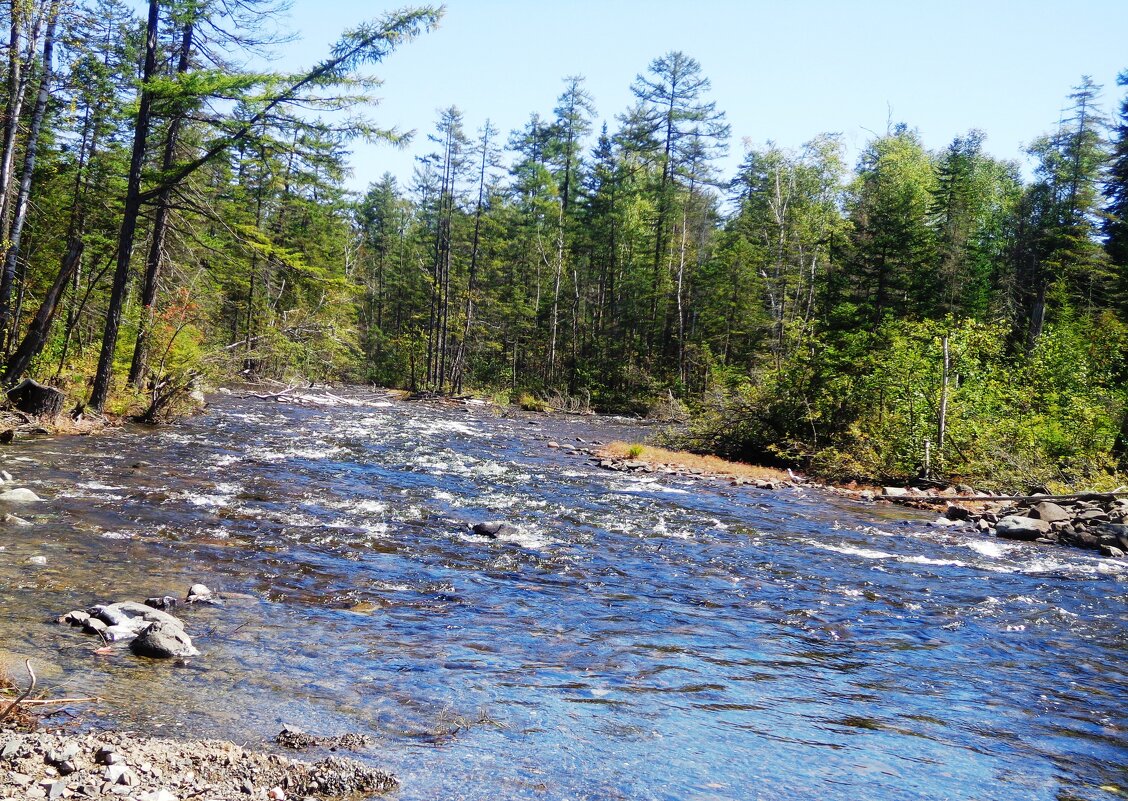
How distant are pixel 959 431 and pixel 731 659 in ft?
49.4

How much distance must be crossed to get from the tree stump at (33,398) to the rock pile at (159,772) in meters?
14.8

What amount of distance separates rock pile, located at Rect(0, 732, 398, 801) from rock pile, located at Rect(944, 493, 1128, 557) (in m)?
12.9

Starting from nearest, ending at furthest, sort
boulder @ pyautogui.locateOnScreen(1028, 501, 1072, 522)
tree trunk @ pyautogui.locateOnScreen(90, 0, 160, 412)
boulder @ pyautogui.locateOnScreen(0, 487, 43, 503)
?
1. boulder @ pyautogui.locateOnScreen(0, 487, 43, 503)
2. boulder @ pyautogui.locateOnScreen(1028, 501, 1072, 522)
3. tree trunk @ pyautogui.locateOnScreen(90, 0, 160, 412)

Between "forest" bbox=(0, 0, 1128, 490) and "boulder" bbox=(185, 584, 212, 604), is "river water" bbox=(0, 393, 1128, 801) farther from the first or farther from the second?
"forest" bbox=(0, 0, 1128, 490)

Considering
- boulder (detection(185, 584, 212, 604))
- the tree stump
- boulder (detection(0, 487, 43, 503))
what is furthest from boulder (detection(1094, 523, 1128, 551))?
the tree stump

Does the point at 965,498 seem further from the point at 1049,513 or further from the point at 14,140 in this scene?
the point at 14,140

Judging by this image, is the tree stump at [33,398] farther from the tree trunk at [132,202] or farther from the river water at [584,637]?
the river water at [584,637]

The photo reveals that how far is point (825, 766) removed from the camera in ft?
14.4

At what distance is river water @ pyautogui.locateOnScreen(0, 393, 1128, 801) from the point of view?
4.30 m

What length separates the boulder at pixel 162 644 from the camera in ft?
16.6

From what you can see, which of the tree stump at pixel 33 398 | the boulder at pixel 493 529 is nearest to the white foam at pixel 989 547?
the boulder at pixel 493 529

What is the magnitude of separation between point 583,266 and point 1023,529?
4102 cm

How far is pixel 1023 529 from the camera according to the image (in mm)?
12945

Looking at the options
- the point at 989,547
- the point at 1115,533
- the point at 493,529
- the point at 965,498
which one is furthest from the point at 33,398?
the point at 1115,533
